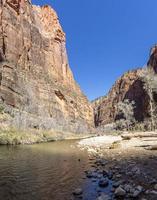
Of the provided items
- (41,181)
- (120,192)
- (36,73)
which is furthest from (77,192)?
(36,73)

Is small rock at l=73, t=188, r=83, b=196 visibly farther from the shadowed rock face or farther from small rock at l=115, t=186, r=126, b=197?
the shadowed rock face

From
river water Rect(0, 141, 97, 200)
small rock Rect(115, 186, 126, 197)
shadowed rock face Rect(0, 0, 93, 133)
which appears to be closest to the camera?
small rock Rect(115, 186, 126, 197)

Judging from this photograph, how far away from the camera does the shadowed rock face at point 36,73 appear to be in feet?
274

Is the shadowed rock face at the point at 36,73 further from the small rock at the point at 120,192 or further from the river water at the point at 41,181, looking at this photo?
the small rock at the point at 120,192

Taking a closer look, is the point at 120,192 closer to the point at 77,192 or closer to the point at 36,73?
the point at 77,192

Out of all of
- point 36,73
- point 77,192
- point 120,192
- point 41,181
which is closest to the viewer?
point 120,192

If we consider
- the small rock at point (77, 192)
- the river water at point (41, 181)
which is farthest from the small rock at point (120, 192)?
the small rock at point (77, 192)

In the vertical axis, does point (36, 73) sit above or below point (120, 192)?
above

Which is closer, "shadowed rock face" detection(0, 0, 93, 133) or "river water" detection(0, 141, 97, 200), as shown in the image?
"river water" detection(0, 141, 97, 200)

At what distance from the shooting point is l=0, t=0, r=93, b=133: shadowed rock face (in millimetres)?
83438

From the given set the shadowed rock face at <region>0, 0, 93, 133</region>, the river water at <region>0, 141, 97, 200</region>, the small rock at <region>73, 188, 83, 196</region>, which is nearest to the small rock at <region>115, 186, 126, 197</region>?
the river water at <region>0, 141, 97, 200</region>

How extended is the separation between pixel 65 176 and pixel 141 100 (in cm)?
15883

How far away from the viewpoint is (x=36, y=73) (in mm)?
105750

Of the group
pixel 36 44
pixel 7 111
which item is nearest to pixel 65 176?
pixel 7 111
